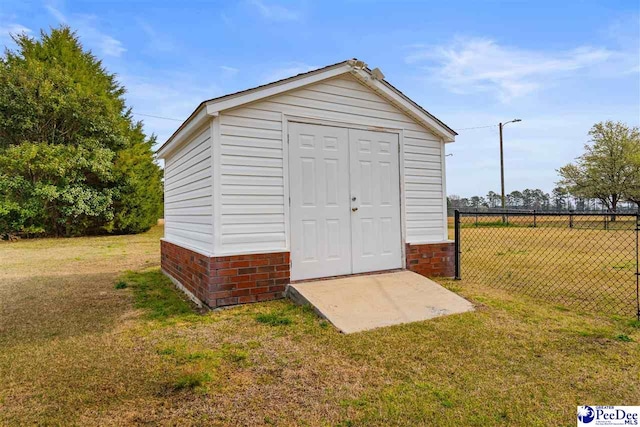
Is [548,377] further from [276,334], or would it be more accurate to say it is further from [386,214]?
[386,214]

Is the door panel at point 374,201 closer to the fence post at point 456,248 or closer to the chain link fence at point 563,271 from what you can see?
the fence post at point 456,248

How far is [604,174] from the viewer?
28.9m

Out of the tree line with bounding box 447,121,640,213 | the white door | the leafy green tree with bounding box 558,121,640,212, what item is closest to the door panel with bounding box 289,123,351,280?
the white door

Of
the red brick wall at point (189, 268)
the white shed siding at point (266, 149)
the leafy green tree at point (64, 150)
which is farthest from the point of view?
the leafy green tree at point (64, 150)

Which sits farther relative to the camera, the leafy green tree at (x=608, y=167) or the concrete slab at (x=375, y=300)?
the leafy green tree at (x=608, y=167)

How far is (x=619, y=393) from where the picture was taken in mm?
2285

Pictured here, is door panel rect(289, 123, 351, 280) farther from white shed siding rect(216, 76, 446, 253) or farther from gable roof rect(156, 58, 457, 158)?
gable roof rect(156, 58, 457, 158)

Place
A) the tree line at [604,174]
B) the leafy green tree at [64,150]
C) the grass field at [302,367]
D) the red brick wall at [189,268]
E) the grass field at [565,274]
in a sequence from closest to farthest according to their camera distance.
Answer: the grass field at [302,367] < the red brick wall at [189,268] < the grass field at [565,274] < the leafy green tree at [64,150] < the tree line at [604,174]

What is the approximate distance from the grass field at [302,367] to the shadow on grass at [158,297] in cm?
6

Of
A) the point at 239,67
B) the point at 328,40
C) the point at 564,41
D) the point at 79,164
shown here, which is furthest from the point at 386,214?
the point at 79,164

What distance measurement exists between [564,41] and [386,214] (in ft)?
19.1

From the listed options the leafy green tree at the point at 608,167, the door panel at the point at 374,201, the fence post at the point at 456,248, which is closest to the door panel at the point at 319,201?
the door panel at the point at 374,201

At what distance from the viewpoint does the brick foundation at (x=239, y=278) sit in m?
4.25

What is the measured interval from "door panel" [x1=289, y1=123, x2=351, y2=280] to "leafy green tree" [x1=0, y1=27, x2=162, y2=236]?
13363mm
